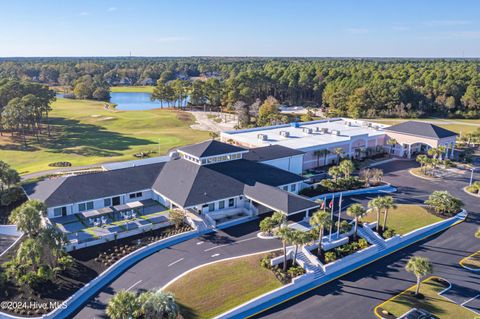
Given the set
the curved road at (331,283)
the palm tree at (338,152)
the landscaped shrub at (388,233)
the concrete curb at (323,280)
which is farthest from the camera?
the palm tree at (338,152)

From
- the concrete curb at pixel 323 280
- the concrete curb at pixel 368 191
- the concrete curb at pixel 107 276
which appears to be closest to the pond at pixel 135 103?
the concrete curb at pixel 368 191

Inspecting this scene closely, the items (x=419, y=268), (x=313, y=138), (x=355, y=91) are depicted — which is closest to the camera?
(x=419, y=268)

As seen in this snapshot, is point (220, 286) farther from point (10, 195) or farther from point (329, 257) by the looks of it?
point (10, 195)

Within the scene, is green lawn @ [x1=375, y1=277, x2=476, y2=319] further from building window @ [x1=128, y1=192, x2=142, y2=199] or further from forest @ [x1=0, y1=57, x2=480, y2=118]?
forest @ [x1=0, y1=57, x2=480, y2=118]

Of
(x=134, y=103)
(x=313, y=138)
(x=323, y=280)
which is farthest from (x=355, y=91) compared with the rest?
(x=323, y=280)

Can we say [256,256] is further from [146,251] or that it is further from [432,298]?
[432,298]

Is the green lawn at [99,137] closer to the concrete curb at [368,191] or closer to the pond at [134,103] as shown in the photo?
the pond at [134,103]
